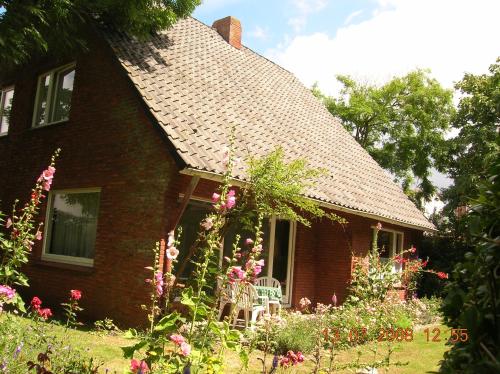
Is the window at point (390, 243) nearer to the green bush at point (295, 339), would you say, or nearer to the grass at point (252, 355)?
the grass at point (252, 355)

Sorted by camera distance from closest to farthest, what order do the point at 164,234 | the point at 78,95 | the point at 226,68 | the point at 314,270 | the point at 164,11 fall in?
the point at 164,234 → the point at 164,11 → the point at 78,95 → the point at 314,270 → the point at 226,68

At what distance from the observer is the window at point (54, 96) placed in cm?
1138

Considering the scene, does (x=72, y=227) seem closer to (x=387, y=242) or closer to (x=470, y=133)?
(x=387, y=242)

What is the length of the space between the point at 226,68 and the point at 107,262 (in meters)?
6.98

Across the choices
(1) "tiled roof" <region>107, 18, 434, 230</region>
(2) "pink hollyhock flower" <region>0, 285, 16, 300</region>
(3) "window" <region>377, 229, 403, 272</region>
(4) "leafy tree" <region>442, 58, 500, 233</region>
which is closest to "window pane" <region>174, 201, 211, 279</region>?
(1) "tiled roof" <region>107, 18, 434, 230</region>

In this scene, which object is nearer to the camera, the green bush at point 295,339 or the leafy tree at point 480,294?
the leafy tree at point 480,294

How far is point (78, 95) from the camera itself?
34.7ft

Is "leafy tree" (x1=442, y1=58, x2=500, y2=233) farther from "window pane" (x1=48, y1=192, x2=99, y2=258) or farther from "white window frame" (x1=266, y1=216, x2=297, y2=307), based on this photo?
"window pane" (x1=48, y1=192, x2=99, y2=258)

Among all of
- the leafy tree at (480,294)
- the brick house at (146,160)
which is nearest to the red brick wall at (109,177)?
the brick house at (146,160)

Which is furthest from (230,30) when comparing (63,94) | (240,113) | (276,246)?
(276,246)

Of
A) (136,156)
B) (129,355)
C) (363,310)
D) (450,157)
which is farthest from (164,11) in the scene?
(450,157)

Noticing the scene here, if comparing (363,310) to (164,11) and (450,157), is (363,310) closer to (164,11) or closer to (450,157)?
(164,11)

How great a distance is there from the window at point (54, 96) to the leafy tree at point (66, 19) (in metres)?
1.16

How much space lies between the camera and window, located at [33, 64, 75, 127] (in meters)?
11.4
